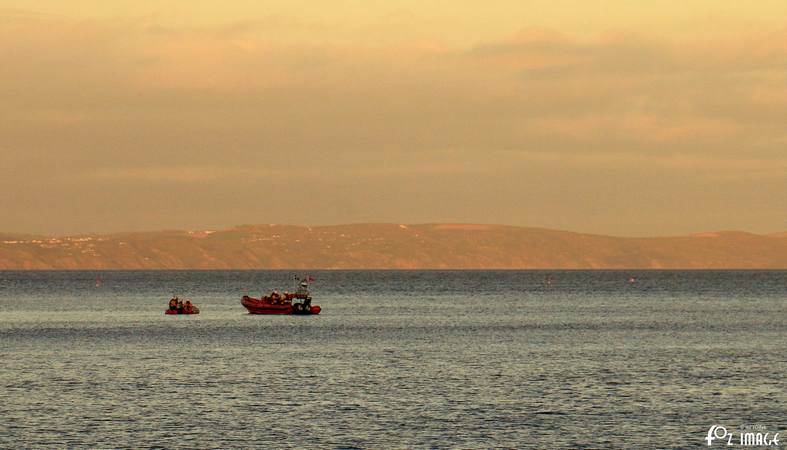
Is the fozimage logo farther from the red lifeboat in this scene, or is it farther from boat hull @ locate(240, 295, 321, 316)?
boat hull @ locate(240, 295, 321, 316)

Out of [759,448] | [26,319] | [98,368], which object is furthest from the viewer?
[26,319]

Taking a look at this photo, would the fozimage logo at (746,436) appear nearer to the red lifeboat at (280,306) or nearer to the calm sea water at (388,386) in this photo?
the calm sea water at (388,386)

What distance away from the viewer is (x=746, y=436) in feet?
189

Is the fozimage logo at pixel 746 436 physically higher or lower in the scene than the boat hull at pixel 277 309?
lower

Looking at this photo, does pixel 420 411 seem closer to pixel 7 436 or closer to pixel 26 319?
pixel 7 436

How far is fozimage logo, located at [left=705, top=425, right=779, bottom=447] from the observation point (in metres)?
55.9

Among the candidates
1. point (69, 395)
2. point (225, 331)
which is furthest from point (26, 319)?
point (69, 395)

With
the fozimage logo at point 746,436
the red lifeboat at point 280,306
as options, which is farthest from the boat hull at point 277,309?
the fozimage logo at point 746,436

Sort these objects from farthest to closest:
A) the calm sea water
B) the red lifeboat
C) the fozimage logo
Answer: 1. the red lifeboat
2. the calm sea water
3. the fozimage logo

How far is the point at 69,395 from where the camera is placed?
240ft

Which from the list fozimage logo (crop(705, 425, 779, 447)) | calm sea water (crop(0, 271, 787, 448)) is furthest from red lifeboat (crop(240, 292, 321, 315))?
fozimage logo (crop(705, 425, 779, 447))

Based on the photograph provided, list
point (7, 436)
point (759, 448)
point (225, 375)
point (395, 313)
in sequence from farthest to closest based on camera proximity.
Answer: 1. point (395, 313)
2. point (225, 375)
3. point (7, 436)
4. point (759, 448)

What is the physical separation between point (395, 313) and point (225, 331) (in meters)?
53.7

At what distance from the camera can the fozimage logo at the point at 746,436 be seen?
184 ft
